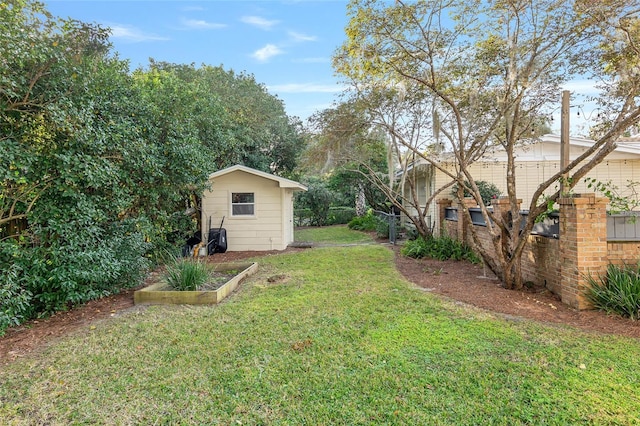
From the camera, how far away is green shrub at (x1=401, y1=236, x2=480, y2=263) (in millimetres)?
8680

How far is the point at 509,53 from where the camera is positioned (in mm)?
5770

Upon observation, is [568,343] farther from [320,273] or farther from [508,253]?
[320,273]

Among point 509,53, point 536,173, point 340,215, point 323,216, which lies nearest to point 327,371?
point 509,53

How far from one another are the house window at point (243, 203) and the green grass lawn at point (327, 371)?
267 inches

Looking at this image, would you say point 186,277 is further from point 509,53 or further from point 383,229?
point 383,229

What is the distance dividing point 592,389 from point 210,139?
34.8ft

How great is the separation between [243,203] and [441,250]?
6464 millimetres

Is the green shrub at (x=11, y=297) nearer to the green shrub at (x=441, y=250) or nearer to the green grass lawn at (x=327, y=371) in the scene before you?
the green grass lawn at (x=327, y=371)

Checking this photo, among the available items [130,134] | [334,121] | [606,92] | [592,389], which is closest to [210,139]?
[334,121]

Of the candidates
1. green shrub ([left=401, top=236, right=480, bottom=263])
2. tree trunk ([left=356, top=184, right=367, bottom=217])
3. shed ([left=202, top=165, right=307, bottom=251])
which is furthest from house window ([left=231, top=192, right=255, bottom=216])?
tree trunk ([left=356, top=184, right=367, bottom=217])

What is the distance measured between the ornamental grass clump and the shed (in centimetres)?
547

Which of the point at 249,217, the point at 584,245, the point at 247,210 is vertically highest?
the point at 247,210

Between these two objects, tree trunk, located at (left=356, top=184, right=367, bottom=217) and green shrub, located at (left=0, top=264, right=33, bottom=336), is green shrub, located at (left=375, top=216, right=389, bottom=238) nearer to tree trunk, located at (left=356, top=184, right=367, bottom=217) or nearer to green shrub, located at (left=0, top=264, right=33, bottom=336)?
tree trunk, located at (left=356, top=184, right=367, bottom=217)

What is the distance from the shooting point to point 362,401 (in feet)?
8.57
